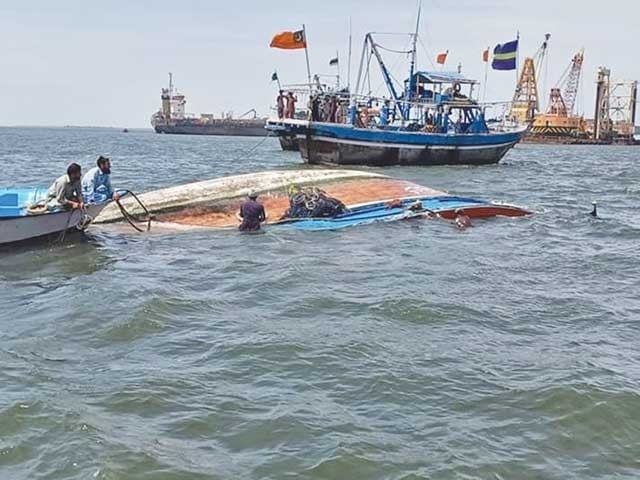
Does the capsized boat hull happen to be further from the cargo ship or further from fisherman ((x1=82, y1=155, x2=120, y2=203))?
the cargo ship

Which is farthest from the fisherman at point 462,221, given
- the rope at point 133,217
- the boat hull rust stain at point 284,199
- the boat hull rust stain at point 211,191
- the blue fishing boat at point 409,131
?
the blue fishing boat at point 409,131

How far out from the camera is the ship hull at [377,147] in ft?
125

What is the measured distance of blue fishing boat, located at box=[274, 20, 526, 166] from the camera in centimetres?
3822

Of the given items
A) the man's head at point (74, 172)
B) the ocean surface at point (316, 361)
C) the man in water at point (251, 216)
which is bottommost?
the ocean surface at point (316, 361)

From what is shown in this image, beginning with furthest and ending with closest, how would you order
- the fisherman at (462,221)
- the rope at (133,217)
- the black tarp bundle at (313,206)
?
the fisherman at (462,221) < the black tarp bundle at (313,206) < the rope at (133,217)

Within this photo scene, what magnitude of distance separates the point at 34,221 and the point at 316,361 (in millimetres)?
8050

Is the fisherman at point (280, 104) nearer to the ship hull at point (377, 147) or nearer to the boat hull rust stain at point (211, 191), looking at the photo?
the ship hull at point (377, 147)

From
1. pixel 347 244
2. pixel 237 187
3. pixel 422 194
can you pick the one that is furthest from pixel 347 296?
pixel 422 194

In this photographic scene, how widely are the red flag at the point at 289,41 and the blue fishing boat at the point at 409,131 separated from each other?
3.69 metres

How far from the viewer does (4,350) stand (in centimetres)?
841

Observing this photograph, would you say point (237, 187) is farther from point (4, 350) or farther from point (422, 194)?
point (4, 350)

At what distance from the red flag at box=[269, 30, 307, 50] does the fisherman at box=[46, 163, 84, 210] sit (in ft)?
78.4

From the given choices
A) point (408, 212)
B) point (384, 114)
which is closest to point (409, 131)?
point (384, 114)

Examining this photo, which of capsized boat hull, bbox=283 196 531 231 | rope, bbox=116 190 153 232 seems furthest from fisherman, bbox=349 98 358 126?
rope, bbox=116 190 153 232
